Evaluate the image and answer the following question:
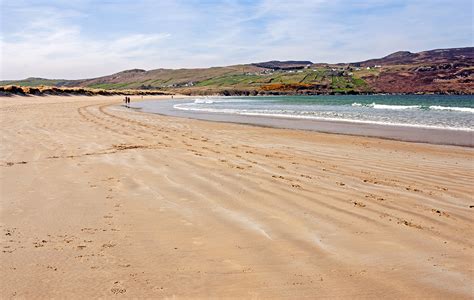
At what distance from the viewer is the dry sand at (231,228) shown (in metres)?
3.78

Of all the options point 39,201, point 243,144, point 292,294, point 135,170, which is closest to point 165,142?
point 243,144

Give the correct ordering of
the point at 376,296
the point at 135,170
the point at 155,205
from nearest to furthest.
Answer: the point at 376,296 < the point at 155,205 < the point at 135,170

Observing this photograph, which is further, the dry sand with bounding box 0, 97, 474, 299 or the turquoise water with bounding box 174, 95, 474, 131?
the turquoise water with bounding box 174, 95, 474, 131

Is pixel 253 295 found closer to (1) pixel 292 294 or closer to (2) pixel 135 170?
(1) pixel 292 294

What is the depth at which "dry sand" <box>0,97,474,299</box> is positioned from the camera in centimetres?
378

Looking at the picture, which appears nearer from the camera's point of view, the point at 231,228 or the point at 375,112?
the point at 231,228

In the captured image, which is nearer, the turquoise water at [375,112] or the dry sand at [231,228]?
the dry sand at [231,228]

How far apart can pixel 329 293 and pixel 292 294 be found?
1.04 feet

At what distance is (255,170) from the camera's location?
353 inches

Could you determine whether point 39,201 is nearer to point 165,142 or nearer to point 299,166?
point 299,166

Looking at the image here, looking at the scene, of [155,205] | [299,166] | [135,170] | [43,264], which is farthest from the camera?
[299,166]

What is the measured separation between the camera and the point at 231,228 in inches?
205

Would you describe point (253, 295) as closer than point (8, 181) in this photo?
Yes

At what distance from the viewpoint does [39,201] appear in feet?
20.6
